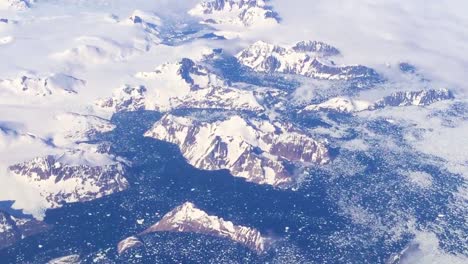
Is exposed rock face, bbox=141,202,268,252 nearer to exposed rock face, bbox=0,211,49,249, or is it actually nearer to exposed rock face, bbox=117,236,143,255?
exposed rock face, bbox=117,236,143,255

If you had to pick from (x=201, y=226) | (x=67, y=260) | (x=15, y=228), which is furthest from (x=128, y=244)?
(x=15, y=228)

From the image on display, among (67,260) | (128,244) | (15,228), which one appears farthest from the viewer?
(15,228)

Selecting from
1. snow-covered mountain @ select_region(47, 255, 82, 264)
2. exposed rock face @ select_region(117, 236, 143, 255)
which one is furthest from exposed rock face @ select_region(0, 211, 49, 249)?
exposed rock face @ select_region(117, 236, 143, 255)

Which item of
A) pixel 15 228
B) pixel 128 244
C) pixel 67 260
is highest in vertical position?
pixel 128 244

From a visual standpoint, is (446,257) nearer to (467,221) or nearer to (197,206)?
(467,221)

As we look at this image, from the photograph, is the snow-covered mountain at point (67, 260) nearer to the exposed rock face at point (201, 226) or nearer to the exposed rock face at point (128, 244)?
the exposed rock face at point (128, 244)

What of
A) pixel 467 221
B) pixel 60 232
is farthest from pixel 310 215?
pixel 60 232

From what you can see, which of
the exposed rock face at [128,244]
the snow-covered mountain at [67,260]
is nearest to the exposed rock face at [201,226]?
the exposed rock face at [128,244]

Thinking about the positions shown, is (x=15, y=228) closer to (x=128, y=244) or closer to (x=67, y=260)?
(x=67, y=260)
